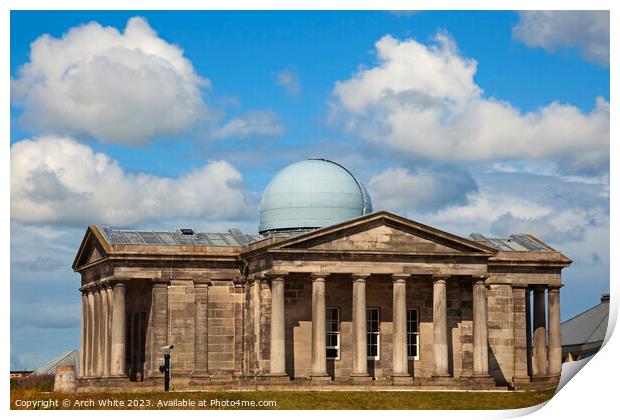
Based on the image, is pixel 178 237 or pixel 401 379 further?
pixel 178 237

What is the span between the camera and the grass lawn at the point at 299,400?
243ft

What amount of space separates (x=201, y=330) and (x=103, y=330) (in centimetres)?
627

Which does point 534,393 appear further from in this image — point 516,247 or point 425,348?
point 516,247

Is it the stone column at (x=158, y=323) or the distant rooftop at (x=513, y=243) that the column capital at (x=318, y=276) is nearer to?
the stone column at (x=158, y=323)

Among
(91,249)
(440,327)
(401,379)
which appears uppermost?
(91,249)

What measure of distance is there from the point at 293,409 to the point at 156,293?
650 inches

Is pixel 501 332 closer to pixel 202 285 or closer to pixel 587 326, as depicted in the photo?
pixel 202 285

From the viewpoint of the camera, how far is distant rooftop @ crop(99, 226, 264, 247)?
9212cm

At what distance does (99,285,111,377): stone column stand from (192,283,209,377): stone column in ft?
17.0

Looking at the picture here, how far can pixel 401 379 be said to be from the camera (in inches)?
3393

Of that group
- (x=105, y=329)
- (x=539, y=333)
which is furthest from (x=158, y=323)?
(x=539, y=333)

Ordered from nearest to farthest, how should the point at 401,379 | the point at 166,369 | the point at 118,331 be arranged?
the point at 166,369, the point at 401,379, the point at 118,331

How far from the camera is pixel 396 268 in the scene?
87.4 metres
